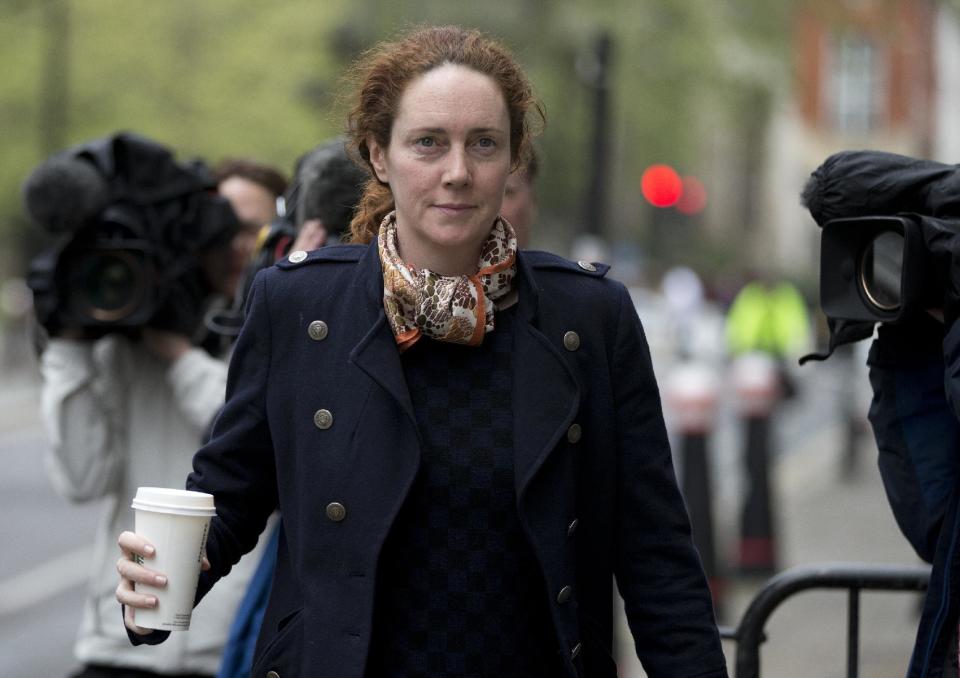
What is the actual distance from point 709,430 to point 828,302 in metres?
7.31

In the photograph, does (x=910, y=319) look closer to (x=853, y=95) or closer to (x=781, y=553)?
(x=781, y=553)

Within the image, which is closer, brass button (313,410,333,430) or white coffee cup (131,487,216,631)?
white coffee cup (131,487,216,631)

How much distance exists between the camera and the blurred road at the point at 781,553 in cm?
A: 824

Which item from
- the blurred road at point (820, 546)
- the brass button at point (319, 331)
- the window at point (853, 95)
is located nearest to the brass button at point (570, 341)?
the brass button at point (319, 331)

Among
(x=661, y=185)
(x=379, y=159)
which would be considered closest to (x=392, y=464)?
(x=379, y=159)

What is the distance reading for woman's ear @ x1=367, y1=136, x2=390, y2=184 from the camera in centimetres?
284

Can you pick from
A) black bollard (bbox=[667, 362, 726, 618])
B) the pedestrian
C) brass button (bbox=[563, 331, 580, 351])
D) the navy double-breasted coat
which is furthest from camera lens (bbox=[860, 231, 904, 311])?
black bollard (bbox=[667, 362, 726, 618])

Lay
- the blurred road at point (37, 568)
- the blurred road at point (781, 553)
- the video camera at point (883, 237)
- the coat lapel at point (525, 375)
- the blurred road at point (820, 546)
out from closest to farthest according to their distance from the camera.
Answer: the coat lapel at point (525, 375), the video camera at point (883, 237), the blurred road at point (820, 546), the blurred road at point (781, 553), the blurred road at point (37, 568)

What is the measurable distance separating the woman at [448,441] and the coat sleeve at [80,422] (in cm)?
149

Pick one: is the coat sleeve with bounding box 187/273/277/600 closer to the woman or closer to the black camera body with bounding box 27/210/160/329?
the woman

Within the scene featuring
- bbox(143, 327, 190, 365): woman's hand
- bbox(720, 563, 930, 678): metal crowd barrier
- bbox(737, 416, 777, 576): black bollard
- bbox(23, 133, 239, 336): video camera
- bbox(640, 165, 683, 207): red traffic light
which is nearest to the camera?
bbox(720, 563, 930, 678): metal crowd barrier

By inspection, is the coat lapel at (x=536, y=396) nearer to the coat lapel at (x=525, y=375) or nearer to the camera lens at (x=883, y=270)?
the coat lapel at (x=525, y=375)

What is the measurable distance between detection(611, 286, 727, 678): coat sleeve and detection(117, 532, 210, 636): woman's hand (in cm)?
76

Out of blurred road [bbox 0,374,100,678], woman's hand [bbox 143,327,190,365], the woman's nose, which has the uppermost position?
the woman's nose
